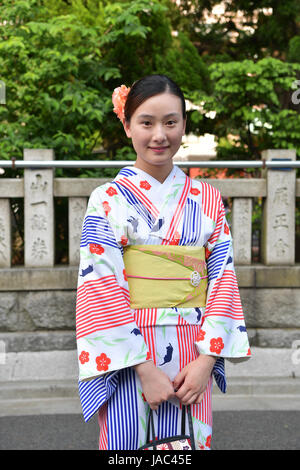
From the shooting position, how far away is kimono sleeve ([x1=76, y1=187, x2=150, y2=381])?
175 cm

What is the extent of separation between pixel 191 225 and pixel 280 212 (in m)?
3.36

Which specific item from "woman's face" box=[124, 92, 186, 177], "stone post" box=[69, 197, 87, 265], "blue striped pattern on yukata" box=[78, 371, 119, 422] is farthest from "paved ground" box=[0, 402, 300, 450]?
"woman's face" box=[124, 92, 186, 177]

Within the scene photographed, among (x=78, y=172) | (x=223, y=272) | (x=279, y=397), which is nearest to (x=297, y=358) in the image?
(x=279, y=397)

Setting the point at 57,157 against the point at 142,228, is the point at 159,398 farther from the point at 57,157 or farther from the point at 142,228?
the point at 57,157

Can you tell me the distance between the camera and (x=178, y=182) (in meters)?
1.96

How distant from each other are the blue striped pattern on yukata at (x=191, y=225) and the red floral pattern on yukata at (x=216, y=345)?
1.10ft

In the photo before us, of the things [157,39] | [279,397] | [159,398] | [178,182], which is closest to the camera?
[159,398]

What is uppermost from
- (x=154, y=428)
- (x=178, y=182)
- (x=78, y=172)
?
(x=78, y=172)

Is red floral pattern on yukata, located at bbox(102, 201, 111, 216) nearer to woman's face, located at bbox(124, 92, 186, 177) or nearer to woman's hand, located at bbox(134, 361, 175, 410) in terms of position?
woman's face, located at bbox(124, 92, 186, 177)

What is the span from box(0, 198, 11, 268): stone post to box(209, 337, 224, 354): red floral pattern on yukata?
3451 mm

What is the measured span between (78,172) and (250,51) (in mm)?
3451

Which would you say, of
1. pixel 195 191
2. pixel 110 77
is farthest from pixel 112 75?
pixel 195 191

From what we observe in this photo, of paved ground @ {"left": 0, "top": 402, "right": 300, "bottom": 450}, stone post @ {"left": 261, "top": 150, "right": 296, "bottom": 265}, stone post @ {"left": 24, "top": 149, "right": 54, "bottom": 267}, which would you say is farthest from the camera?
stone post @ {"left": 261, "top": 150, "right": 296, "bottom": 265}

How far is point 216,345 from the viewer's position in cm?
183
